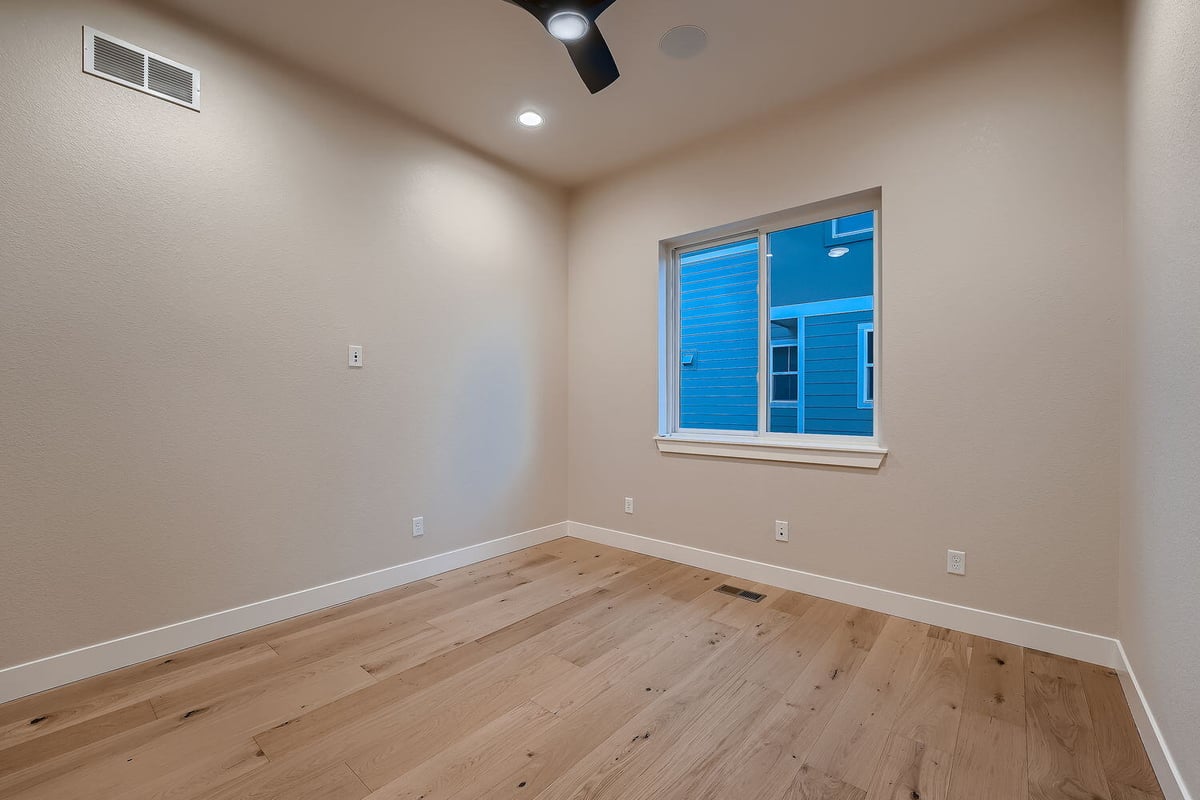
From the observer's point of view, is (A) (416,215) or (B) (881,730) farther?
(A) (416,215)

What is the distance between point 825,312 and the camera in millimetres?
2943

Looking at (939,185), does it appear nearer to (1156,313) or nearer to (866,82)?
(866,82)

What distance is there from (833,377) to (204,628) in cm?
334

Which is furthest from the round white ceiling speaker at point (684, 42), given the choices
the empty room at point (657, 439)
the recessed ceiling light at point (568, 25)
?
the recessed ceiling light at point (568, 25)

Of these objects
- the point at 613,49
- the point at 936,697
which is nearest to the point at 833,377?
the point at 936,697

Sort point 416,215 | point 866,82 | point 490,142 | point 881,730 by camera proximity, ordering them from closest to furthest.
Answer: point 881,730 → point 866,82 → point 416,215 → point 490,142

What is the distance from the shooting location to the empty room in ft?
5.03

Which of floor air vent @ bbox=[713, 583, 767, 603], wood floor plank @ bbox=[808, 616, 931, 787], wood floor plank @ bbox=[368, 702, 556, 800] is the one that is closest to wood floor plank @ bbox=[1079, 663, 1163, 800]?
wood floor plank @ bbox=[808, 616, 931, 787]

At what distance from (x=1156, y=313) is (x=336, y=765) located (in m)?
2.78

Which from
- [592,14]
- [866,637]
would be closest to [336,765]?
[866,637]

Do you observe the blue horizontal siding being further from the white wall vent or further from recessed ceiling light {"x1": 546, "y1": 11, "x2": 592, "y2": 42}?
the white wall vent

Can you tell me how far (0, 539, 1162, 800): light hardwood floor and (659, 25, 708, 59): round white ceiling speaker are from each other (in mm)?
2701

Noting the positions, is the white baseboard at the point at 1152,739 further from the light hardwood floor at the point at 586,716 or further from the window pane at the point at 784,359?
the window pane at the point at 784,359

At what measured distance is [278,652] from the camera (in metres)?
2.15
